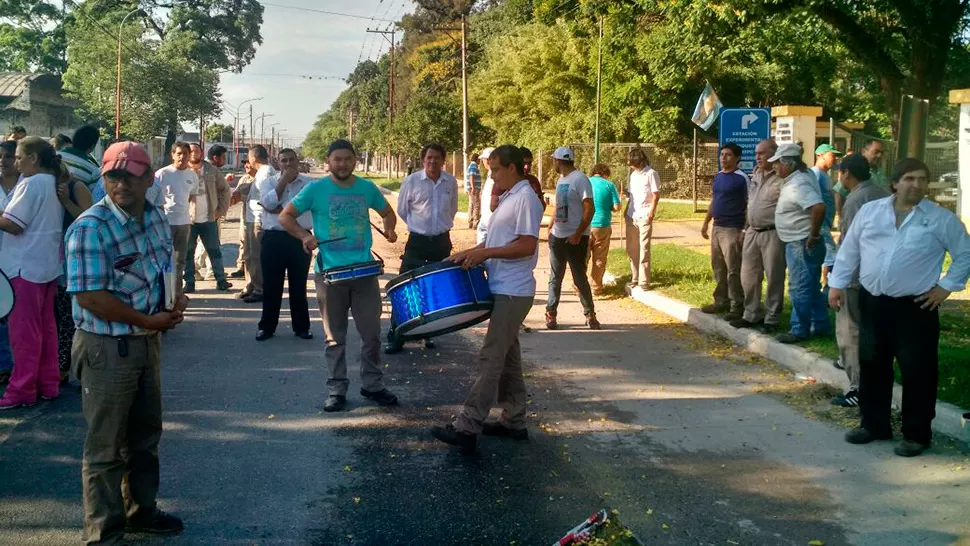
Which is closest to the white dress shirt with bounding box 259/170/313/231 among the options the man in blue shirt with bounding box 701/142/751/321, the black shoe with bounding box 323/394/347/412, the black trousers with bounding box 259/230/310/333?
the black trousers with bounding box 259/230/310/333

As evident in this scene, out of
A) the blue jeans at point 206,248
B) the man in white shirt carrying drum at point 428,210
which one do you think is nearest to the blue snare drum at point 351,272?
the man in white shirt carrying drum at point 428,210

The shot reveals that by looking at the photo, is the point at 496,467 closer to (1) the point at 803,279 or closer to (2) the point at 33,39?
(1) the point at 803,279

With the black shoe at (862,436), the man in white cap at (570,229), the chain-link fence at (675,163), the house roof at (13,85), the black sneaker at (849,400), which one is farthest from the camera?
the house roof at (13,85)

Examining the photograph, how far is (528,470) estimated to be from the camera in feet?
18.7

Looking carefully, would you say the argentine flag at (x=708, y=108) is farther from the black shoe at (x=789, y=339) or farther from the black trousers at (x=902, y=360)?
the black trousers at (x=902, y=360)

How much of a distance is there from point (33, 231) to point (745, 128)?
33.4 feet

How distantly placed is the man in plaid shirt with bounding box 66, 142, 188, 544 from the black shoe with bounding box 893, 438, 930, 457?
15.3 ft

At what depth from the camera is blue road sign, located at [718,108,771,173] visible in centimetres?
1355

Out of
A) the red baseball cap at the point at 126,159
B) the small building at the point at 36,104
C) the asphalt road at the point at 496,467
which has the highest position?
the small building at the point at 36,104

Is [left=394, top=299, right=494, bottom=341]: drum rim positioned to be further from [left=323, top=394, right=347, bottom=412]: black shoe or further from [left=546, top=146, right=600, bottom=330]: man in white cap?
[left=546, top=146, right=600, bottom=330]: man in white cap

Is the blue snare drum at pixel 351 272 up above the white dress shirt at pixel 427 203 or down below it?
below

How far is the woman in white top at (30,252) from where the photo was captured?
21.9 ft

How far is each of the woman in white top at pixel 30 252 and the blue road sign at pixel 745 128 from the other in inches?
380

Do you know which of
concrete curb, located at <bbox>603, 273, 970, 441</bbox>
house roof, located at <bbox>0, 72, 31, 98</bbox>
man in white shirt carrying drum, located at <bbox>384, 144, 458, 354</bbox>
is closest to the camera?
concrete curb, located at <bbox>603, 273, 970, 441</bbox>
